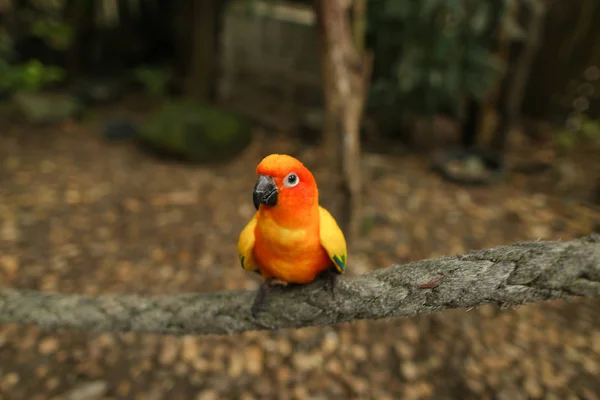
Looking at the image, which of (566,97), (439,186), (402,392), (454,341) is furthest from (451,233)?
(566,97)

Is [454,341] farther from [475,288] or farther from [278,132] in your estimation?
[278,132]

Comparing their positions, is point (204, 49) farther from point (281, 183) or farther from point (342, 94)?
point (281, 183)

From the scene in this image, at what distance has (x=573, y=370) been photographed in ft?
7.23

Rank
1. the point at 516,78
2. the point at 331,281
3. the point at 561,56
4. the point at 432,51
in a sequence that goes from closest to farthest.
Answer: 1. the point at 331,281
2. the point at 432,51
3. the point at 516,78
4. the point at 561,56

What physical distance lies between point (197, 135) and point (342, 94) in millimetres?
2358

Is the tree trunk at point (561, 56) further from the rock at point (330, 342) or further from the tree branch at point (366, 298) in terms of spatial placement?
the tree branch at point (366, 298)

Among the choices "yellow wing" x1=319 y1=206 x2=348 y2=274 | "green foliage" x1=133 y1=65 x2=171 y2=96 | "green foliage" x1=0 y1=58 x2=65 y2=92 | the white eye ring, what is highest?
the white eye ring

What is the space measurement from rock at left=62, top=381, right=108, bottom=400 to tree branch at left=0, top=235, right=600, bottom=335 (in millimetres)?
637

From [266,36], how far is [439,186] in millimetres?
3175

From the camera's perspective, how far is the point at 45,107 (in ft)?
15.8

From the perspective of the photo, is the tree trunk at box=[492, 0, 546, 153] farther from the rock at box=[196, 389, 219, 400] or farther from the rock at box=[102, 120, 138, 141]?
the rock at box=[102, 120, 138, 141]

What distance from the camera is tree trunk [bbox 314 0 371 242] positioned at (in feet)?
7.40

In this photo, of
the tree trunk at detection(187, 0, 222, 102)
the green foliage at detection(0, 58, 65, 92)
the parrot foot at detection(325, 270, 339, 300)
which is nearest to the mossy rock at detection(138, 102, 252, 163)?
the tree trunk at detection(187, 0, 222, 102)

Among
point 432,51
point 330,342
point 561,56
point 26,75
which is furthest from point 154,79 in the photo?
point 561,56
